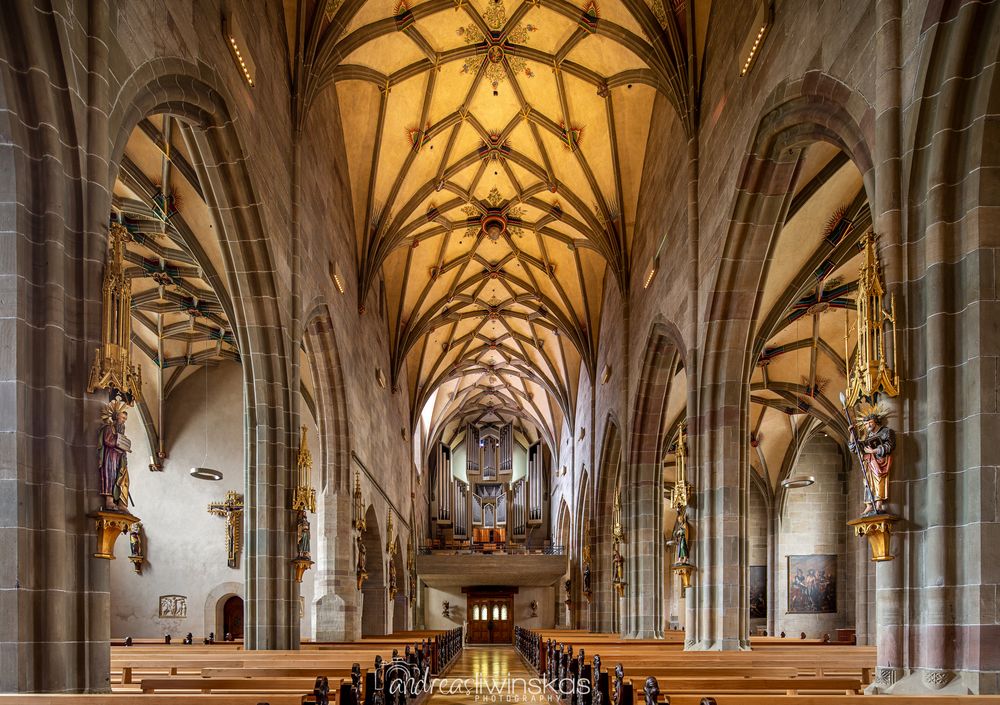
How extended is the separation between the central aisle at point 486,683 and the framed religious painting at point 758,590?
776 cm

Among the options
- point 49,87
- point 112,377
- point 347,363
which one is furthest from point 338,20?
point 112,377

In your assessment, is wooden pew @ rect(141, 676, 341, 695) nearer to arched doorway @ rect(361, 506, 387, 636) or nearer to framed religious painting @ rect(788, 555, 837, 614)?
arched doorway @ rect(361, 506, 387, 636)

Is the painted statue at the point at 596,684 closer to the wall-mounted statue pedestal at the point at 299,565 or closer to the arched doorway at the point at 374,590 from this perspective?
the wall-mounted statue pedestal at the point at 299,565

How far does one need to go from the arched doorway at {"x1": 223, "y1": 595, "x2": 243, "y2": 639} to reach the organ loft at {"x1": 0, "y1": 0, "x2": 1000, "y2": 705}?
0.34ft

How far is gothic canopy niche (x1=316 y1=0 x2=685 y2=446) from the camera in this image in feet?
51.1

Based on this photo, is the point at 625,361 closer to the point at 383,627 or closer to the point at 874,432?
the point at 383,627

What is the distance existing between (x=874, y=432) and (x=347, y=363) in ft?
41.5

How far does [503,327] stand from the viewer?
98.9 ft

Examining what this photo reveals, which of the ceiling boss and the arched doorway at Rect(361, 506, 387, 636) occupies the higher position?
the ceiling boss

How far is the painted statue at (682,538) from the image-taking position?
1269 centimetres

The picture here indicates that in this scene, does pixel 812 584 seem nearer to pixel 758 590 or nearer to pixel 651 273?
pixel 758 590

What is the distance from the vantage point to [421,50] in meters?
16.6

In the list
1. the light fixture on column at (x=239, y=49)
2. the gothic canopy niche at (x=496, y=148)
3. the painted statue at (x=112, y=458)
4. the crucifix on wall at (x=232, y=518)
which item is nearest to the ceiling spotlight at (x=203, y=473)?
the gothic canopy niche at (x=496, y=148)

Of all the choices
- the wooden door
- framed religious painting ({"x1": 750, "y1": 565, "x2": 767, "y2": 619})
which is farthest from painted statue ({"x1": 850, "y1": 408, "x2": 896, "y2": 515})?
the wooden door
